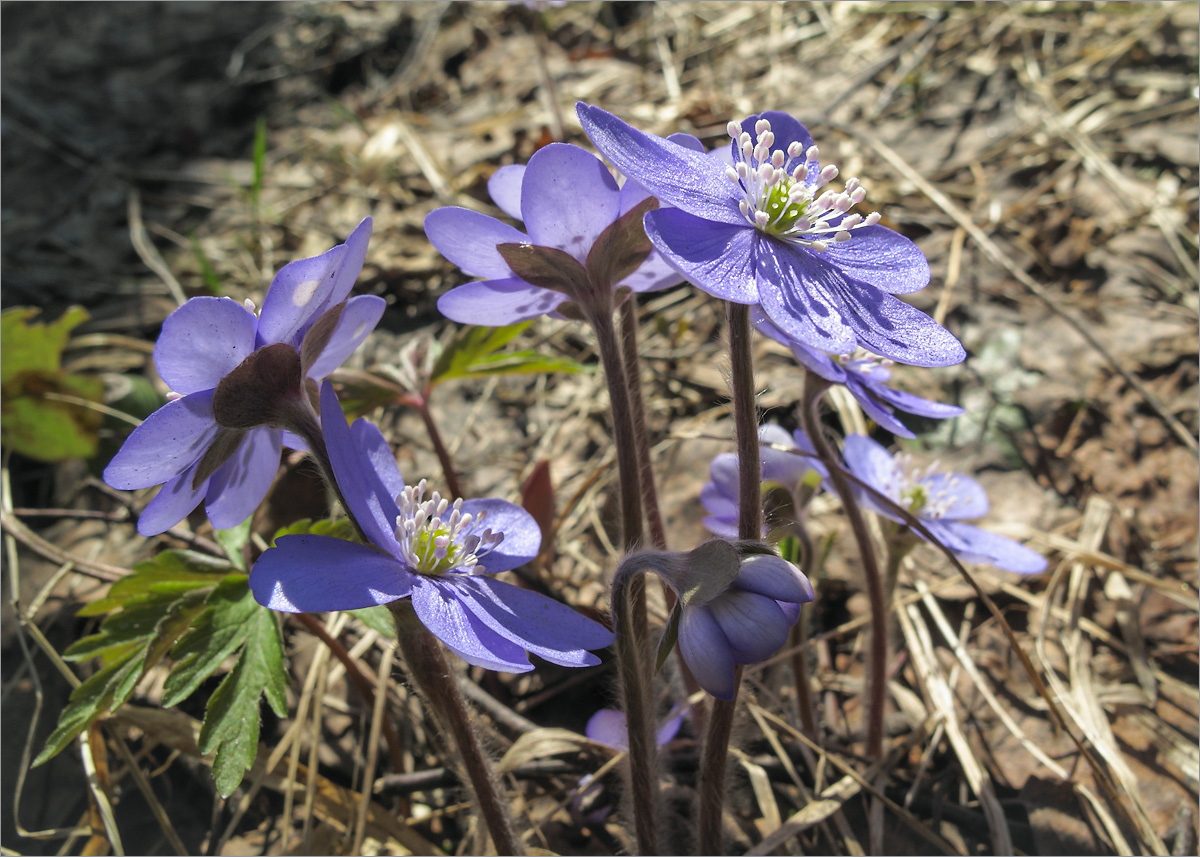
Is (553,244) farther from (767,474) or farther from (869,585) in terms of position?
(869,585)

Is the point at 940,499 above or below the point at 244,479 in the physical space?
below

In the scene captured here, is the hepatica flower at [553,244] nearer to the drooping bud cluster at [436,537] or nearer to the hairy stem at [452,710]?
the drooping bud cluster at [436,537]

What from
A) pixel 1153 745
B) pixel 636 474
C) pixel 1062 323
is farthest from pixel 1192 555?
pixel 636 474

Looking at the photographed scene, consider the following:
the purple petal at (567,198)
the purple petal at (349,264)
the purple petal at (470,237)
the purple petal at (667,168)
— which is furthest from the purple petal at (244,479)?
the purple petal at (667,168)

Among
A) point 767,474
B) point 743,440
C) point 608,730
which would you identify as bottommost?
point 608,730

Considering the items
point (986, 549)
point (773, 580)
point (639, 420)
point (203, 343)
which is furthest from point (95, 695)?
point (986, 549)

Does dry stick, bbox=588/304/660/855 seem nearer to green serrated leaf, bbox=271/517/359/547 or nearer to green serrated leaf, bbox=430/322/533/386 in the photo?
green serrated leaf, bbox=271/517/359/547

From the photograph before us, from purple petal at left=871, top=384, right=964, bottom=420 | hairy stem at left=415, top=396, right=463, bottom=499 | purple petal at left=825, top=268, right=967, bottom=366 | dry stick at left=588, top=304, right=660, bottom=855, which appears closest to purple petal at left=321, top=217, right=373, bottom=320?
dry stick at left=588, top=304, right=660, bottom=855

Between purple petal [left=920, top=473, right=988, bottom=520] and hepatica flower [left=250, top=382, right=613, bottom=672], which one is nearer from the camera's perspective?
hepatica flower [left=250, top=382, right=613, bottom=672]
